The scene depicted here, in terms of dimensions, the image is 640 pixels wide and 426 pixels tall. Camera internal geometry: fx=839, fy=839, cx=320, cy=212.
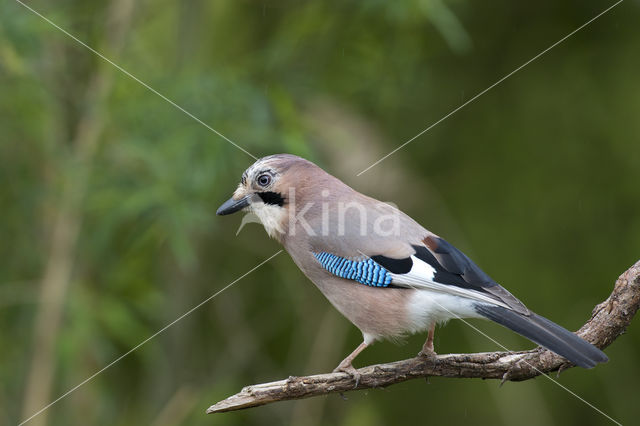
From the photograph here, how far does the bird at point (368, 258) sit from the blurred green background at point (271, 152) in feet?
4.16

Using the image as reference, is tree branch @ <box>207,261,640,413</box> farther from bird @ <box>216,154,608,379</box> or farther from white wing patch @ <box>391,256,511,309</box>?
white wing patch @ <box>391,256,511,309</box>

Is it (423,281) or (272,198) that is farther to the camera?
(272,198)

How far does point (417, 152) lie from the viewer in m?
6.46

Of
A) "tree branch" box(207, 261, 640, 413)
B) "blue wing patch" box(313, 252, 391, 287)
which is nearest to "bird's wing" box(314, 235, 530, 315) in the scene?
"blue wing patch" box(313, 252, 391, 287)

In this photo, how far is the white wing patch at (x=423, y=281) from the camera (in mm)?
3066

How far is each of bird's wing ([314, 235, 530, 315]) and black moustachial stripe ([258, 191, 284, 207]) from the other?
385 millimetres

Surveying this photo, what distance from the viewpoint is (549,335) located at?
2709 mm

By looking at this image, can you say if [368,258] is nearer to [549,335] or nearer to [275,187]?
[275,187]

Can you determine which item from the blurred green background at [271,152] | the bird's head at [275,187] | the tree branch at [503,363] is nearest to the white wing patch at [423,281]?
the tree branch at [503,363]

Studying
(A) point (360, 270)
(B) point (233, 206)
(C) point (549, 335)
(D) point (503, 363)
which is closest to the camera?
(C) point (549, 335)

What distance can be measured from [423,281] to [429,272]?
4cm

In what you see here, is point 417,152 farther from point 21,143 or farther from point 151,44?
point 21,143

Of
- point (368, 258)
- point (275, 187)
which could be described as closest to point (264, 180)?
point (275, 187)

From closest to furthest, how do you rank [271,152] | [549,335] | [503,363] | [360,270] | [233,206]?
[549,335] < [503,363] < [360,270] < [233,206] < [271,152]
